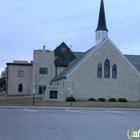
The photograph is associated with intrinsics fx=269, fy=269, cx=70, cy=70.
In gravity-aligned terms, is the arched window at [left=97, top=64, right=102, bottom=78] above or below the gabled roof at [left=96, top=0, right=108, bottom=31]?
below

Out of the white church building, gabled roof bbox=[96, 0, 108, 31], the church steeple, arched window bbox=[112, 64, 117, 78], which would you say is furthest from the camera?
gabled roof bbox=[96, 0, 108, 31]

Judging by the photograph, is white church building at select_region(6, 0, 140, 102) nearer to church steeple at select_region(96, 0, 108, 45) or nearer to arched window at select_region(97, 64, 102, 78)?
arched window at select_region(97, 64, 102, 78)

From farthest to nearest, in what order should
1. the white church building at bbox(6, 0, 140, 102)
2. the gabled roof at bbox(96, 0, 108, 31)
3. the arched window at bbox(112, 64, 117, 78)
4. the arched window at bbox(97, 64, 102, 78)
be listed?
1. the gabled roof at bbox(96, 0, 108, 31)
2. the arched window at bbox(112, 64, 117, 78)
3. the arched window at bbox(97, 64, 102, 78)
4. the white church building at bbox(6, 0, 140, 102)

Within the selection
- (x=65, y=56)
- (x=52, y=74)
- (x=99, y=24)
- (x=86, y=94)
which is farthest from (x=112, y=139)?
(x=65, y=56)

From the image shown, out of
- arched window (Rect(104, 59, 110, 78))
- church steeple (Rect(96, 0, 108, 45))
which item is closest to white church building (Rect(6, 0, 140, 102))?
arched window (Rect(104, 59, 110, 78))

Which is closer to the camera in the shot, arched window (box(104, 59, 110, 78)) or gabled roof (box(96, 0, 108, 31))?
arched window (box(104, 59, 110, 78))

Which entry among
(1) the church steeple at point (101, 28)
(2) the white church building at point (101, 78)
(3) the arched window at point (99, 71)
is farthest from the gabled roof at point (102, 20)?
(3) the arched window at point (99, 71)

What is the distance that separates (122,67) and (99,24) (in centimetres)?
1127

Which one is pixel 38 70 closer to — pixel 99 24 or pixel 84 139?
pixel 99 24

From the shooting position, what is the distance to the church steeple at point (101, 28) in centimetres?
Answer: 4822

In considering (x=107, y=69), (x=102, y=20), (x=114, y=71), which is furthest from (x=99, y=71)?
(x=102, y=20)

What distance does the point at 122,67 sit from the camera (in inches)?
1634

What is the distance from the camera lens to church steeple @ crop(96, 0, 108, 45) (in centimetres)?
4822

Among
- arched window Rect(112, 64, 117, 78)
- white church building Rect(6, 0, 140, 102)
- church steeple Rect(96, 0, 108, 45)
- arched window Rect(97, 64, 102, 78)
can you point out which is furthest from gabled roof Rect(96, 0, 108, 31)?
arched window Rect(97, 64, 102, 78)
